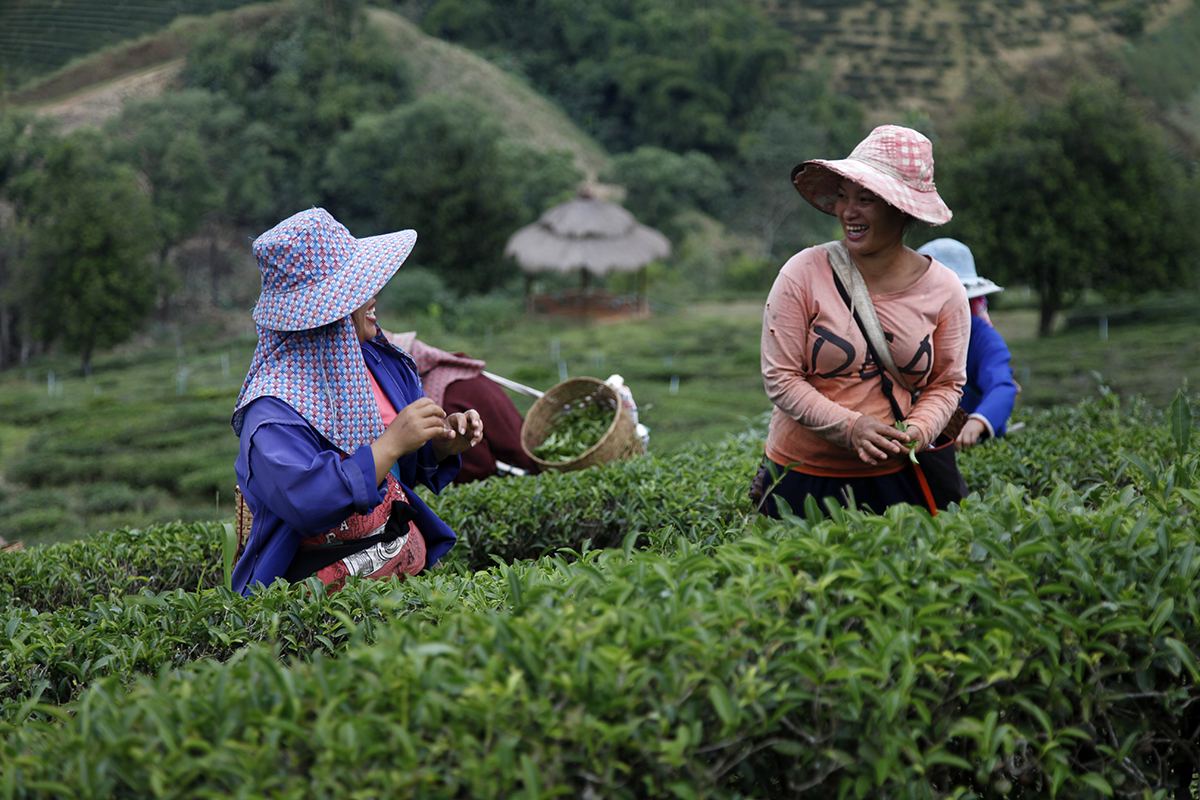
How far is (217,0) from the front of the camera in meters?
38.3

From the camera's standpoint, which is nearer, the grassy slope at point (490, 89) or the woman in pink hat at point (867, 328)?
the woman in pink hat at point (867, 328)

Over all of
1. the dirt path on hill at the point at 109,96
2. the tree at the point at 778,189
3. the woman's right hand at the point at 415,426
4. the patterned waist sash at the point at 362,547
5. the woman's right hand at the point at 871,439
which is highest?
the woman's right hand at the point at 415,426

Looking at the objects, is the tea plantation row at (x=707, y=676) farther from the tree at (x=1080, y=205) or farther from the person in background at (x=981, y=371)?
the tree at (x=1080, y=205)

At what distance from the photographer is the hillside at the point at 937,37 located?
140 ft

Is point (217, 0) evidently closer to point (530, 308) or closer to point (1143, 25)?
point (530, 308)

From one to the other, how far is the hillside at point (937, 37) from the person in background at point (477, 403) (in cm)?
4255

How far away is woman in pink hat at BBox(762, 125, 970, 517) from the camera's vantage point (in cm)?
231

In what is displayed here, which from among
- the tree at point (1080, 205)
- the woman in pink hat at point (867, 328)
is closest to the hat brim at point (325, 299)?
the woman in pink hat at point (867, 328)

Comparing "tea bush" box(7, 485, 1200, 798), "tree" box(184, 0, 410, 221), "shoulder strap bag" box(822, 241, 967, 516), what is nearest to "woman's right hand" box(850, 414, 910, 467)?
"shoulder strap bag" box(822, 241, 967, 516)

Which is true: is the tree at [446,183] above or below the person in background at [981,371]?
below

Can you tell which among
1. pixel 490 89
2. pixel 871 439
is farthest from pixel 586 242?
pixel 490 89

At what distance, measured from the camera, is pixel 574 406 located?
4230mm

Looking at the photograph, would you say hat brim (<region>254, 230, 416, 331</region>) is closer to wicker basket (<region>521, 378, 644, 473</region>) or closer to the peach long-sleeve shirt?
the peach long-sleeve shirt

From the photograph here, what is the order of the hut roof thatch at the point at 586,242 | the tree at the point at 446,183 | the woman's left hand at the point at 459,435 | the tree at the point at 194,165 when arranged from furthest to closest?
the tree at the point at 194,165 < the tree at the point at 446,183 < the hut roof thatch at the point at 586,242 < the woman's left hand at the point at 459,435
